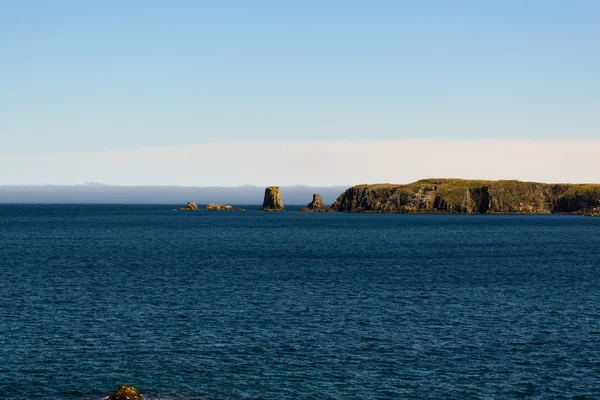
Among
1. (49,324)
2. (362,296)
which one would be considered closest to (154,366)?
(49,324)

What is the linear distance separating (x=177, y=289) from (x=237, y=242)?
261 feet

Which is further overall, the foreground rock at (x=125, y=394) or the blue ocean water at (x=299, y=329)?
the blue ocean water at (x=299, y=329)

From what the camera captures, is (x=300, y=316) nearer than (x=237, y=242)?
Yes

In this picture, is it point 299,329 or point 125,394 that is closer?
point 125,394

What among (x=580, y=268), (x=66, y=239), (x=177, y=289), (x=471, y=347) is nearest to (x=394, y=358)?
(x=471, y=347)

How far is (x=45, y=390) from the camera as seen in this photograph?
36938 mm

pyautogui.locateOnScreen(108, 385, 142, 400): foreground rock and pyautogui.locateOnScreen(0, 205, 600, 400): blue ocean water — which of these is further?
pyautogui.locateOnScreen(0, 205, 600, 400): blue ocean water

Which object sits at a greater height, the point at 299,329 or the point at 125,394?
the point at 125,394

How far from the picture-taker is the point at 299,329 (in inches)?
2044

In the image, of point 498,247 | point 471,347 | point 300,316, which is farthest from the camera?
point 498,247

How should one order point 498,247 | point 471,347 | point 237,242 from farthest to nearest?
point 237,242 → point 498,247 → point 471,347

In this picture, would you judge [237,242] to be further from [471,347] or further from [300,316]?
[471,347]

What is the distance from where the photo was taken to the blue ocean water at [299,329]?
1506 inches

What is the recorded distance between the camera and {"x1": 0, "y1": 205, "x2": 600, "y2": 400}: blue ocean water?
3825 cm
